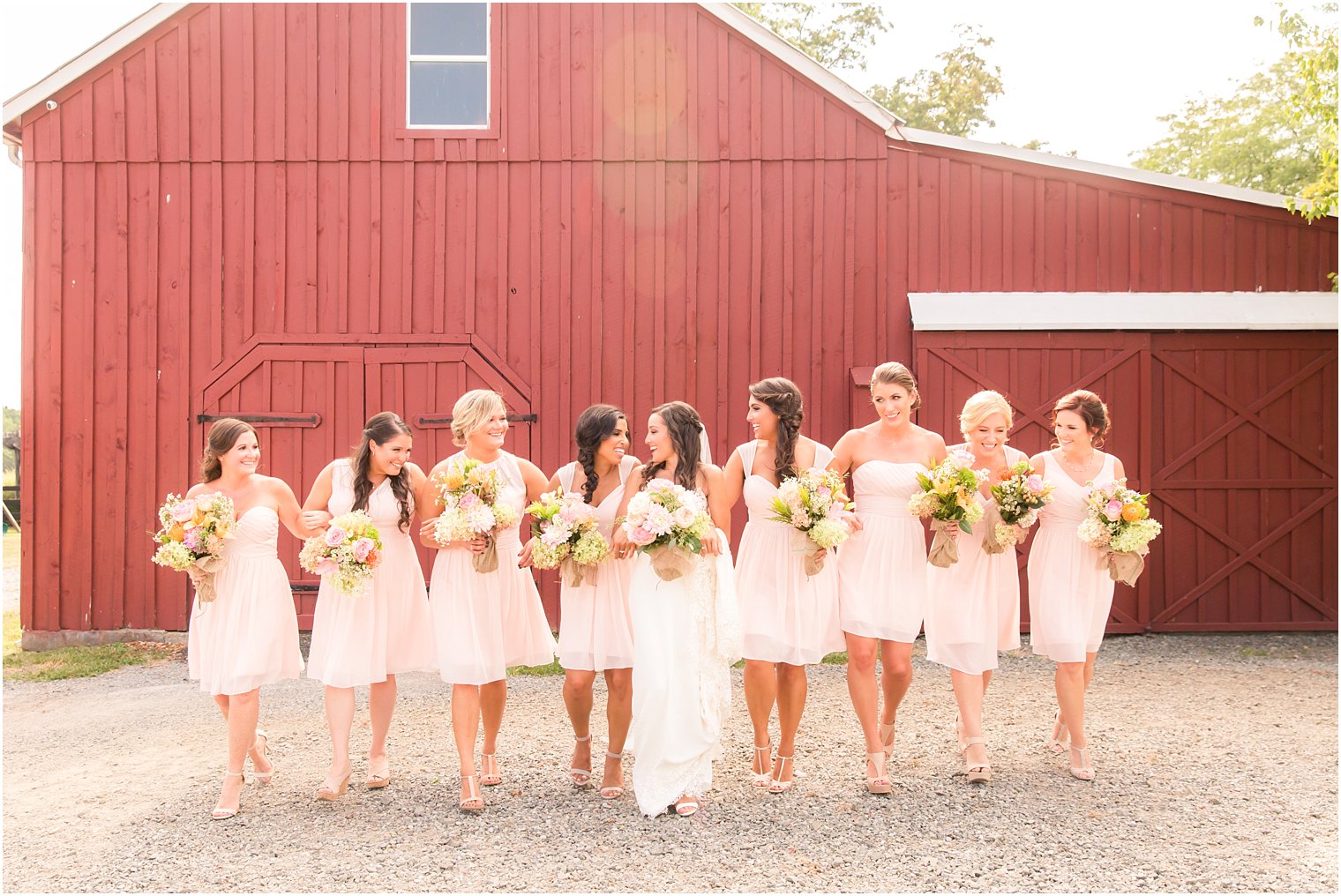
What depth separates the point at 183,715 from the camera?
7.28 m

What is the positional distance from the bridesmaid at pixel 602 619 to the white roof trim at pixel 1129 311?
525 centimetres

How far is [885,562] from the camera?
17.3 feet

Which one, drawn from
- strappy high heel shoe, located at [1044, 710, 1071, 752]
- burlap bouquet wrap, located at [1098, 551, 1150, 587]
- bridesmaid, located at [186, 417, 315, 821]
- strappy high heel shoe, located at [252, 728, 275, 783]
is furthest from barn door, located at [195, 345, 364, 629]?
burlap bouquet wrap, located at [1098, 551, 1150, 587]

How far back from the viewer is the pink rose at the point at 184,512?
193 inches

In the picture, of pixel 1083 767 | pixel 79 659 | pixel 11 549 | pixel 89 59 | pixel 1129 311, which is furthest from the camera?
pixel 11 549

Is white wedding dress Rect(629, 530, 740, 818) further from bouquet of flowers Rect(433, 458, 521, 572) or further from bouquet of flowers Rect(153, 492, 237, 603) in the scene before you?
bouquet of flowers Rect(153, 492, 237, 603)

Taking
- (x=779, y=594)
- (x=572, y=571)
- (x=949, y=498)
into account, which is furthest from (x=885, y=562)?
(x=572, y=571)

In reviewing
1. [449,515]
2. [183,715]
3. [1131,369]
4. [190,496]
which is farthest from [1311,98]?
[183,715]

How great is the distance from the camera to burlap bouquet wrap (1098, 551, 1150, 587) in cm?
536

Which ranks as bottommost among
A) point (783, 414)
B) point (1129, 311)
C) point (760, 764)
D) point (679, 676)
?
point (760, 764)

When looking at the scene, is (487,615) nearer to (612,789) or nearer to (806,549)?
(612,789)

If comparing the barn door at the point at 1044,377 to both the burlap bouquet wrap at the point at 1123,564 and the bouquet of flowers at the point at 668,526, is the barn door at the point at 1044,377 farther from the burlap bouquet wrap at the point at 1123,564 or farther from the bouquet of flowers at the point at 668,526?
the bouquet of flowers at the point at 668,526

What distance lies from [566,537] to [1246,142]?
2862 centimetres

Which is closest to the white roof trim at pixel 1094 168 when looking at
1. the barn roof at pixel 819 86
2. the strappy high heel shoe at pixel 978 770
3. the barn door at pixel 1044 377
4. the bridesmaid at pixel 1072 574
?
the barn roof at pixel 819 86
